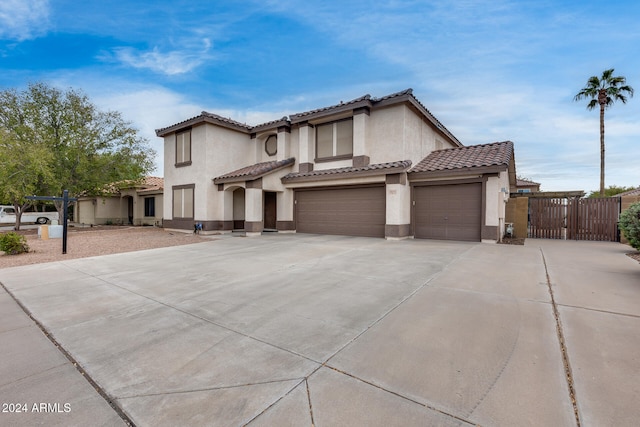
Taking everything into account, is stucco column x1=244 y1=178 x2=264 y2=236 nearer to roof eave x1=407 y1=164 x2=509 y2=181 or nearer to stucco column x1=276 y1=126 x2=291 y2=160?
stucco column x1=276 y1=126 x2=291 y2=160

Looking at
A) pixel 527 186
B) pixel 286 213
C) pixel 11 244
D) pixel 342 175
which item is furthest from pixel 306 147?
pixel 527 186

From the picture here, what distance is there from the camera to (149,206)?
22.9m

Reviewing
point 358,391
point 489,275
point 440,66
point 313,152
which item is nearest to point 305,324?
point 358,391

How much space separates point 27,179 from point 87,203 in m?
13.0

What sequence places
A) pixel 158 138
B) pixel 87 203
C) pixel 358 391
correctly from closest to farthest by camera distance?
pixel 358 391 < pixel 158 138 < pixel 87 203

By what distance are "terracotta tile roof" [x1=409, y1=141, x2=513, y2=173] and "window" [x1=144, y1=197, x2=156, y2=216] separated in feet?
67.2

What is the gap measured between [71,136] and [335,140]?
54.9ft

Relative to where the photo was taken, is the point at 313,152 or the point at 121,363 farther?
the point at 313,152

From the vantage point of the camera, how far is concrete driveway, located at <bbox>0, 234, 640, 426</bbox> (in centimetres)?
204

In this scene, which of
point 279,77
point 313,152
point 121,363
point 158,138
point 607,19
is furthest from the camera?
point 158,138

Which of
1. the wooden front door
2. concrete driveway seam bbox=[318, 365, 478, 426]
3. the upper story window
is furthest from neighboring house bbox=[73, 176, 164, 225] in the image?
concrete driveway seam bbox=[318, 365, 478, 426]

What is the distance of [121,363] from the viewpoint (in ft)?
8.98

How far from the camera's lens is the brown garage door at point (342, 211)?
1300 centimetres

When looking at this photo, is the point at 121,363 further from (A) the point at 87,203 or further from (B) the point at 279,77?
(A) the point at 87,203
